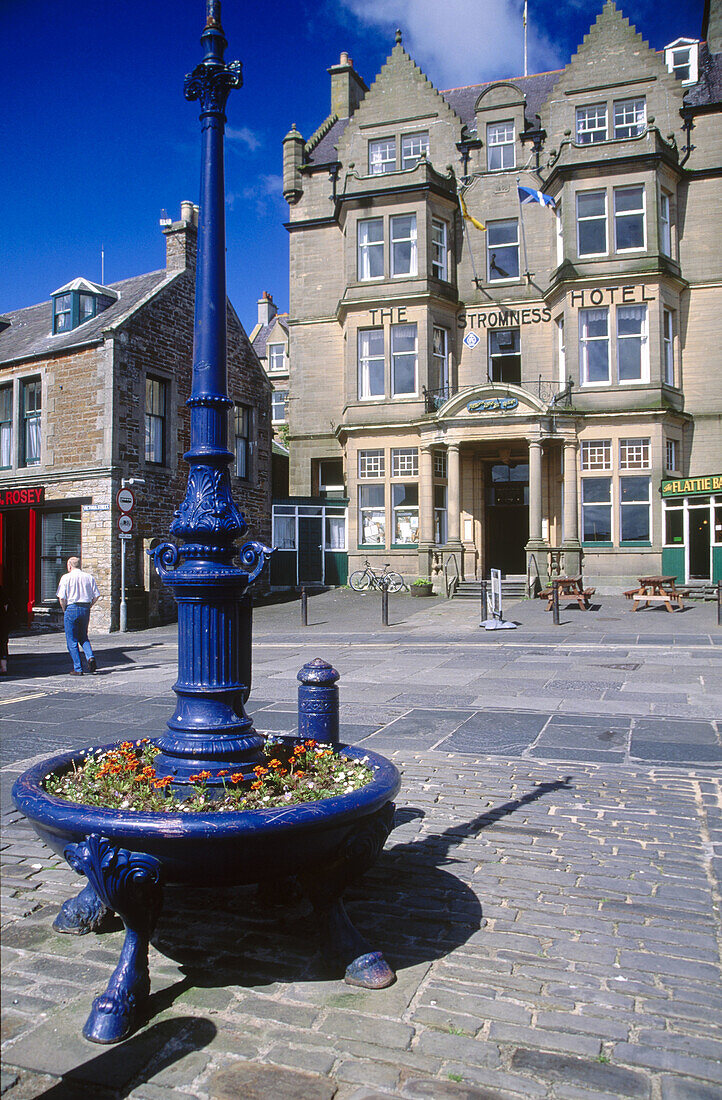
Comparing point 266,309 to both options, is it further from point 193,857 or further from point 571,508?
point 193,857

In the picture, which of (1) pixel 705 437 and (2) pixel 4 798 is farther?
(1) pixel 705 437

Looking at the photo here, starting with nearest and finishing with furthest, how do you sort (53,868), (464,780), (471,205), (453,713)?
(53,868), (464,780), (453,713), (471,205)

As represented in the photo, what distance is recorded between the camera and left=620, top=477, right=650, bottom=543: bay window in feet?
82.4

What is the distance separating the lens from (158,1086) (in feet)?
8.62

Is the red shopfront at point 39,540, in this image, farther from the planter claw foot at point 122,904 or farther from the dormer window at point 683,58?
the dormer window at point 683,58

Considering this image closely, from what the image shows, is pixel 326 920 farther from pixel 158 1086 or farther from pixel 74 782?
pixel 74 782

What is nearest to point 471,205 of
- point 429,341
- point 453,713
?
point 429,341

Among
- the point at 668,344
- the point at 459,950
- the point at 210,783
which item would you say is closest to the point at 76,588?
the point at 210,783

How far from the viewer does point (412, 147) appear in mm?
29656

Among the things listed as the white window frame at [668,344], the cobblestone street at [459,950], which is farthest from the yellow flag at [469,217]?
the cobblestone street at [459,950]

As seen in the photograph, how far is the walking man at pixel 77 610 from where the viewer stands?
12.3 meters

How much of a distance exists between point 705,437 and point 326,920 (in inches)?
1037

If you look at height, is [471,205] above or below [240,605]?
above

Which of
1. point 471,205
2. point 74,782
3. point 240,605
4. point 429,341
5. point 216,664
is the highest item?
point 471,205
